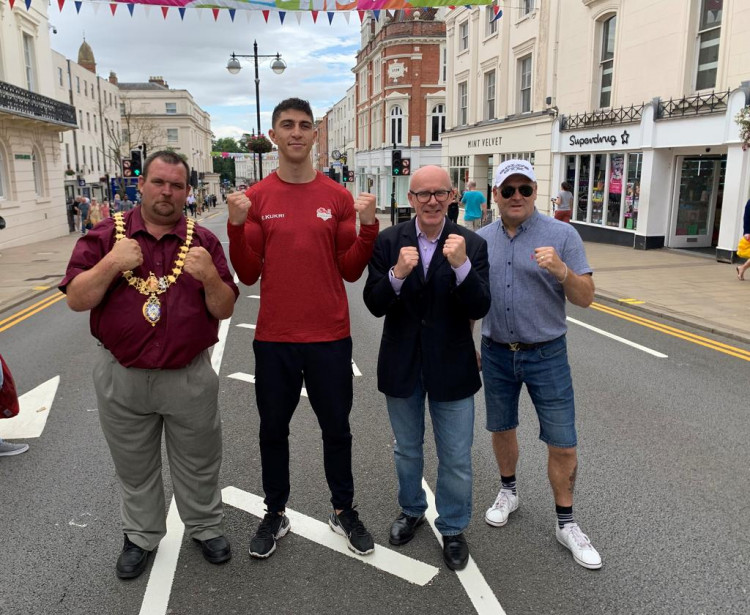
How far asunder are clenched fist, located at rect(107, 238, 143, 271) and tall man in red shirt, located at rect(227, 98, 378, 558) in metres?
0.45

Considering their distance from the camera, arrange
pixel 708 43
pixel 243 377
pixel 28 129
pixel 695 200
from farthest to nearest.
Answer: pixel 28 129 → pixel 695 200 → pixel 708 43 → pixel 243 377

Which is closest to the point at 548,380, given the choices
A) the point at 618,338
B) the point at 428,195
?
the point at 428,195

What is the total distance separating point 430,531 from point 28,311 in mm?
9905

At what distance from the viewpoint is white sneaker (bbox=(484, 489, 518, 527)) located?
3.63 meters

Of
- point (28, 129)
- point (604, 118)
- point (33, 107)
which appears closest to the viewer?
point (604, 118)

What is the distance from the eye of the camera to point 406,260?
2910 mm

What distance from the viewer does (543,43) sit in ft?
74.6

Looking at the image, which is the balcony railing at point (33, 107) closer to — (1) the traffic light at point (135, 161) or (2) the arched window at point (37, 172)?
(2) the arched window at point (37, 172)

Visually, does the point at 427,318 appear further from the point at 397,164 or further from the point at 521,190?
the point at 397,164

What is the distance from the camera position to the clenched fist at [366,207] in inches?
119

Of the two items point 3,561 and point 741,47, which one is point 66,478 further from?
point 741,47

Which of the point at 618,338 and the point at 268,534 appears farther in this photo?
the point at 618,338

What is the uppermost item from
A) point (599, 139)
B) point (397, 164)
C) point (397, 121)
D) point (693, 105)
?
point (397, 121)

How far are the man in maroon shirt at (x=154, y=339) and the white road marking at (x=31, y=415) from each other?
237cm
